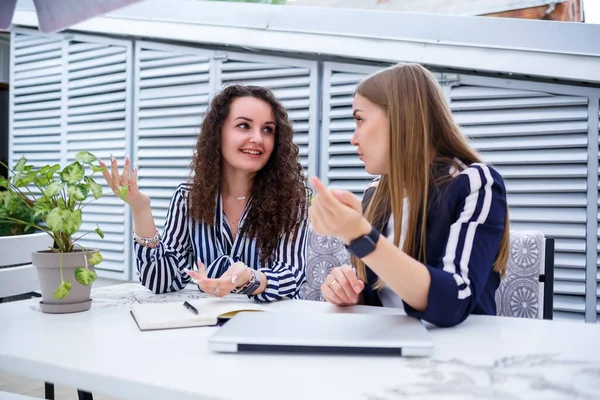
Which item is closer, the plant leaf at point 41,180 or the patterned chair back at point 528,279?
the plant leaf at point 41,180

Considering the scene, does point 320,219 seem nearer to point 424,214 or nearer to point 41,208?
point 424,214

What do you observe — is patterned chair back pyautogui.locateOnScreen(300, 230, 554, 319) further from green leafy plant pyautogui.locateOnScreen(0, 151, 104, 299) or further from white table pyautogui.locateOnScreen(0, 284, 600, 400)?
green leafy plant pyautogui.locateOnScreen(0, 151, 104, 299)

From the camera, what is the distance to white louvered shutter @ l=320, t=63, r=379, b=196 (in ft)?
11.2

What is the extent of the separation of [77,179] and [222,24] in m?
2.90

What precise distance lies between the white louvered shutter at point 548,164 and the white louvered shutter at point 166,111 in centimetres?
217

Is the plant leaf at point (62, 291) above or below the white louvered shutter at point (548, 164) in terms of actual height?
below

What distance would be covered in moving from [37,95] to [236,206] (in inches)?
162

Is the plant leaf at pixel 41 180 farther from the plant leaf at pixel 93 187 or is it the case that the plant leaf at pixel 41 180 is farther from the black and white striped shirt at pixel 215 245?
the black and white striped shirt at pixel 215 245

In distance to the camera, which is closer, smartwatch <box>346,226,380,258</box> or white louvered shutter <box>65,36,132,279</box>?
smartwatch <box>346,226,380,258</box>

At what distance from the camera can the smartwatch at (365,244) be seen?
0.89m

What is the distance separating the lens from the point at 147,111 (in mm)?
4297

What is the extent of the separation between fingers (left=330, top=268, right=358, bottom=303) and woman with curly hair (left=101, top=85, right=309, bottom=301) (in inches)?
9.6

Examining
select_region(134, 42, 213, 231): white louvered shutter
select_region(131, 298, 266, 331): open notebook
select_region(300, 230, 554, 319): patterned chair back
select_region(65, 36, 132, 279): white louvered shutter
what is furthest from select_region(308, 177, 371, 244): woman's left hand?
select_region(65, 36, 132, 279): white louvered shutter

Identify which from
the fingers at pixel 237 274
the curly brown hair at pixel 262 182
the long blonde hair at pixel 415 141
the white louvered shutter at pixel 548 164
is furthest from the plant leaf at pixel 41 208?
the white louvered shutter at pixel 548 164
